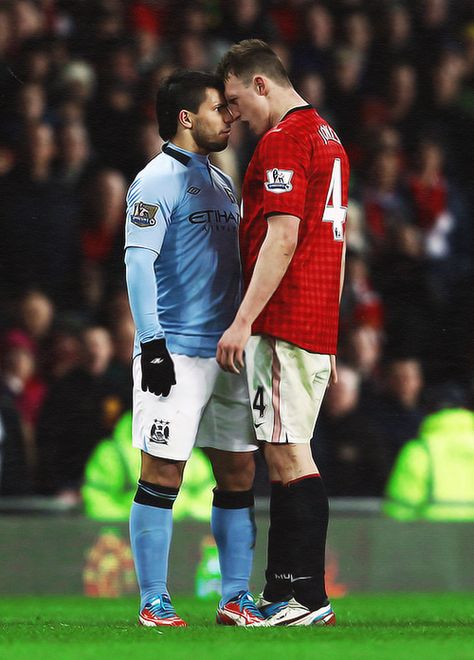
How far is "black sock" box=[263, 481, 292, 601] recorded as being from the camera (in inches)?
164

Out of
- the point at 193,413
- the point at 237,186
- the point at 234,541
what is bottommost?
the point at 234,541

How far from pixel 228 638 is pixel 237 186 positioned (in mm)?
4383

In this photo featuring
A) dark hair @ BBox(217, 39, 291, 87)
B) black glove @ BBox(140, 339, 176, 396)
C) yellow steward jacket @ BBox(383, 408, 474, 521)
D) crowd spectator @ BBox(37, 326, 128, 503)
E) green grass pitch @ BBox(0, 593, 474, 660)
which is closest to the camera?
green grass pitch @ BBox(0, 593, 474, 660)

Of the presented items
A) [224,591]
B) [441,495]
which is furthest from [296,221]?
[441,495]

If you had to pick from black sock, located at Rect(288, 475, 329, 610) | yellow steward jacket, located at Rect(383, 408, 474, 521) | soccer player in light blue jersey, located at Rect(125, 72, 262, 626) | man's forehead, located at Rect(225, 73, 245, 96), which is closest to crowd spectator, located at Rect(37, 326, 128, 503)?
yellow steward jacket, located at Rect(383, 408, 474, 521)

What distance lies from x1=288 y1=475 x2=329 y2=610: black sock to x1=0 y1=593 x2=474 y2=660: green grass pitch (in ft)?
0.39

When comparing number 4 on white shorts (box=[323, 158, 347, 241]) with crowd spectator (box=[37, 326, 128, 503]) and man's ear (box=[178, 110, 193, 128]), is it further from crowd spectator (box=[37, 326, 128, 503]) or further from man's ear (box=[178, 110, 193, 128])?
crowd spectator (box=[37, 326, 128, 503])

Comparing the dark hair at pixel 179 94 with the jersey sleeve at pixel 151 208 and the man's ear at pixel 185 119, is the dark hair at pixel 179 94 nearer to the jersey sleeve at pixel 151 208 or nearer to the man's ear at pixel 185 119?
the man's ear at pixel 185 119

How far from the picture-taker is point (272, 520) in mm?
4238

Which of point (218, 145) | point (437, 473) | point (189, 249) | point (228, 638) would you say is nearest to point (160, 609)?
point (228, 638)

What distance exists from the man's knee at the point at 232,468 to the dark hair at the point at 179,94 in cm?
99

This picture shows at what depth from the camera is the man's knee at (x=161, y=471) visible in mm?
4301

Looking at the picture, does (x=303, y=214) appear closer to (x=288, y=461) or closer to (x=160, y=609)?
(x=288, y=461)

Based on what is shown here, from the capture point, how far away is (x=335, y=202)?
4297mm
